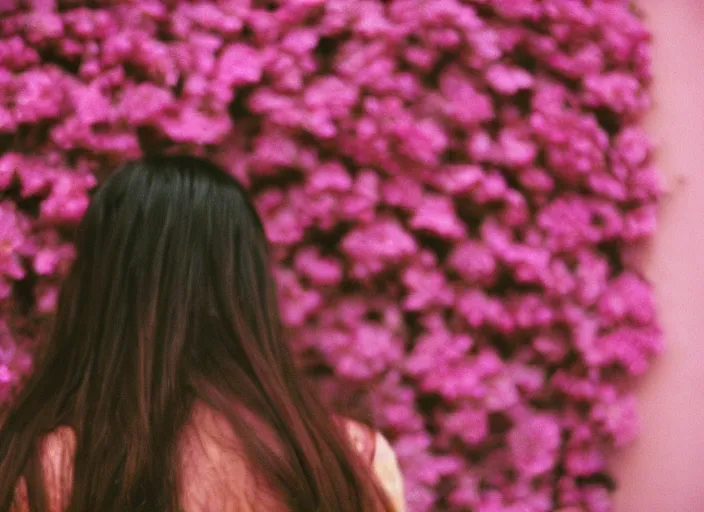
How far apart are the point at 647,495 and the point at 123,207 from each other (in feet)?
6.21

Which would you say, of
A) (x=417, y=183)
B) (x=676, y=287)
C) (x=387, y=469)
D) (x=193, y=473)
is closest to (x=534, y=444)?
(x=676, y=287)

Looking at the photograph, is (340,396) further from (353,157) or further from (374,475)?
(374,475)

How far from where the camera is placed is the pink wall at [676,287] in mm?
2215

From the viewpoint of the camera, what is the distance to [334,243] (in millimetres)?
2125

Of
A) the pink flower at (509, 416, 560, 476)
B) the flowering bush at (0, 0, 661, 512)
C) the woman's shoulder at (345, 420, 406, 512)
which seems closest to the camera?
the woman's shoulder at (345, 420, 406, 512)

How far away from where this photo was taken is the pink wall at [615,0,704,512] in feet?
7.27

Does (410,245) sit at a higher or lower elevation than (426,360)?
higher

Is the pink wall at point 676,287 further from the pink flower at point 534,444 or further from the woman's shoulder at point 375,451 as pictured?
the woman's shoulder at point 375,451

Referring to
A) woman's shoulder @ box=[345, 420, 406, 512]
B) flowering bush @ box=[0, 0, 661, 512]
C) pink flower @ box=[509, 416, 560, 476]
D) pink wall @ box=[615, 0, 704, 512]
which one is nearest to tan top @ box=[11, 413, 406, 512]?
woman's shoulder @ box=[345, 420, 406, 512]

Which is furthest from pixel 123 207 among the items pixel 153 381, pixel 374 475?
pixel 374 475

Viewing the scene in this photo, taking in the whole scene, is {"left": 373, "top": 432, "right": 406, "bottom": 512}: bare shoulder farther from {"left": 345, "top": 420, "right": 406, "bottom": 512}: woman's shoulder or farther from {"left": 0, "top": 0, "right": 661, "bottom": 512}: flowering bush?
{"left": 0, "top": 0, "right": 661, "bottom": 512}: flowering bush

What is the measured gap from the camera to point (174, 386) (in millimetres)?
1006

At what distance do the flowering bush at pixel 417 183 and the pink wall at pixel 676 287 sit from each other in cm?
6

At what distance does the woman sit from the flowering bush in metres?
0.79
